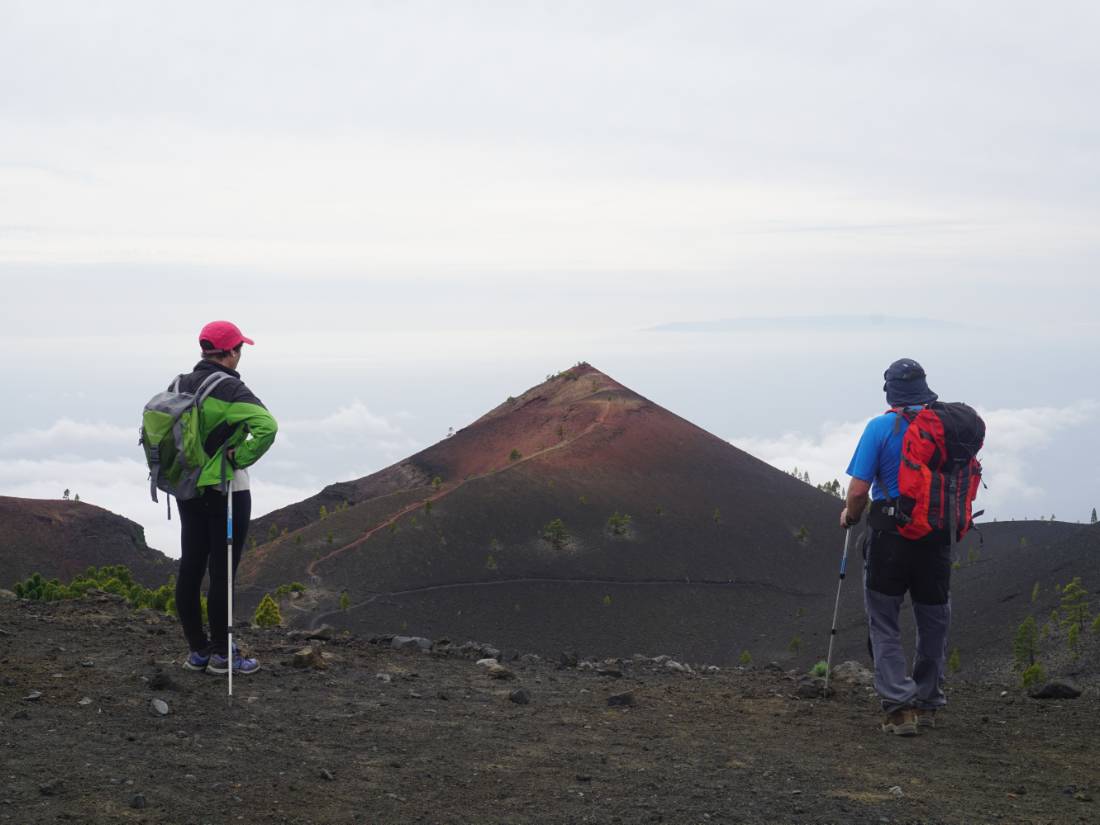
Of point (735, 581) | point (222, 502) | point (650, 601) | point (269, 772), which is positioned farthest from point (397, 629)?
point (269, 772)

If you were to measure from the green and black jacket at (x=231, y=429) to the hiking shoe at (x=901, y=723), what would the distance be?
407 centimetres

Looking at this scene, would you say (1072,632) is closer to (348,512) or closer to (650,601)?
(650,601)

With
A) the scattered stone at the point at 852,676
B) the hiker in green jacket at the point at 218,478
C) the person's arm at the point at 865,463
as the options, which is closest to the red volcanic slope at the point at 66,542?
the hiker in green jacket at the point at 218,478

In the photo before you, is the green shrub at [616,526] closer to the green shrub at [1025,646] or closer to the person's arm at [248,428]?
the green shrub at [1025,646]

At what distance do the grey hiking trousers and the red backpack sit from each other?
163 millimetres

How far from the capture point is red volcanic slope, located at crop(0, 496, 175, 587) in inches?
955

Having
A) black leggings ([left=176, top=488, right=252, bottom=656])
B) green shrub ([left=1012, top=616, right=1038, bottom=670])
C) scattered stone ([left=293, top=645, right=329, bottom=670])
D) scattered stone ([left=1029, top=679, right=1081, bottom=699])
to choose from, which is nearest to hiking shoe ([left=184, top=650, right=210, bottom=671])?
black leggings ([left=176, top=488, right=252, bottom=656])

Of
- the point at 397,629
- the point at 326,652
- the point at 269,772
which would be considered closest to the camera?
the point at 269,772

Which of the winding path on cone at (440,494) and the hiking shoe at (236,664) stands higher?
the winding path on cone at (440,494)

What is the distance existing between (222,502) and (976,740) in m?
4.75

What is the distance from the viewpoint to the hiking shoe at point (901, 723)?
7363 millimetres

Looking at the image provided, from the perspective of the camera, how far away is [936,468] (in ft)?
23.7

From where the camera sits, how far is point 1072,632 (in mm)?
12656

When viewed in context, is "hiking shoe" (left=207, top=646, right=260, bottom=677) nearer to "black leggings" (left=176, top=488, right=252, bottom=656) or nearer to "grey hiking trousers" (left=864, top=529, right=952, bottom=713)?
"black leggings" (left=176, top=488, right=252, bottom=656)
